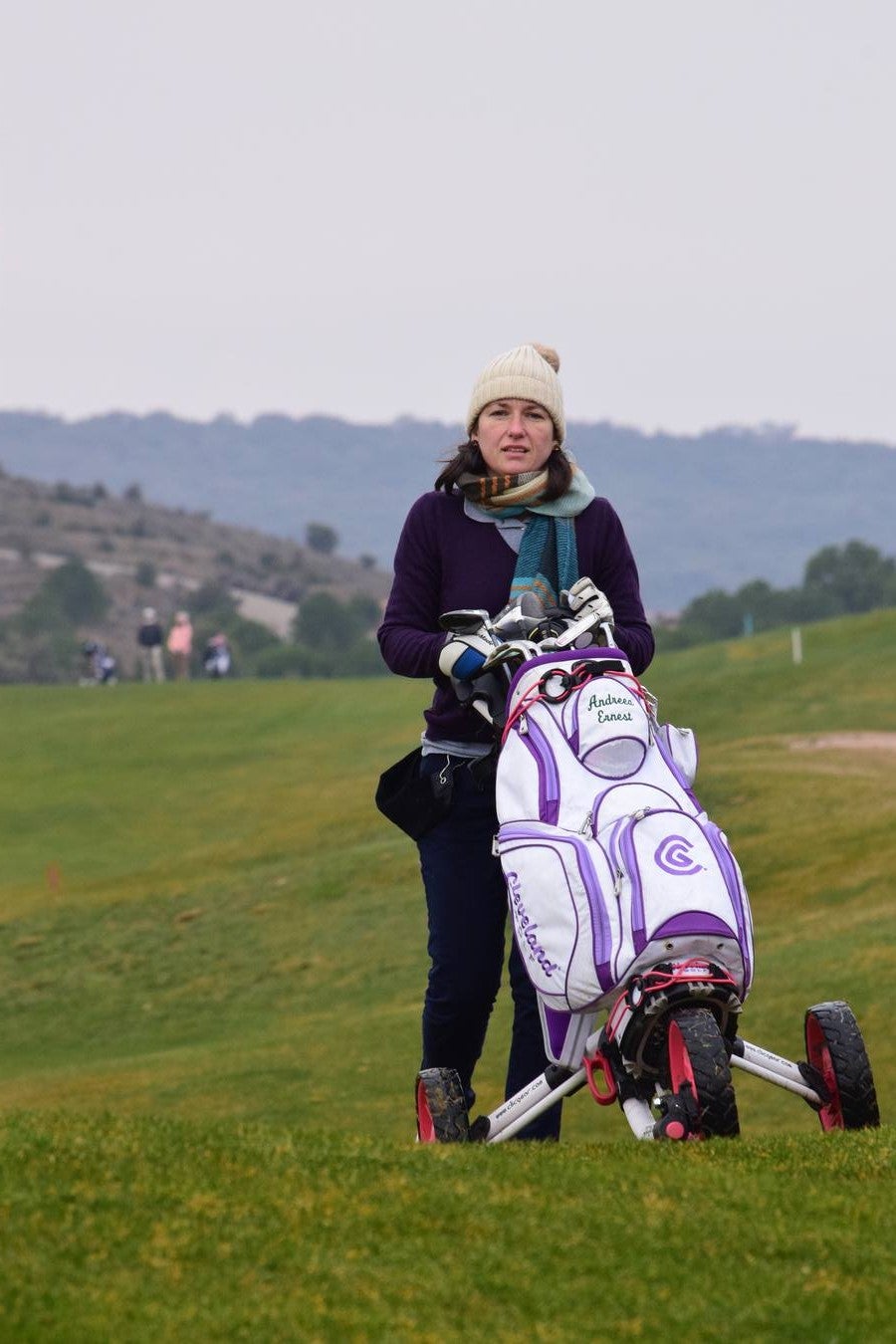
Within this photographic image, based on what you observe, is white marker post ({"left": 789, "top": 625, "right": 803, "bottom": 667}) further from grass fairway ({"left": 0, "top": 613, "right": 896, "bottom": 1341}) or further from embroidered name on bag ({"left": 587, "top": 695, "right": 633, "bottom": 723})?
embroidered name on bag ({"left": 587, "top": 695, "right": 633, "bottom": 723})

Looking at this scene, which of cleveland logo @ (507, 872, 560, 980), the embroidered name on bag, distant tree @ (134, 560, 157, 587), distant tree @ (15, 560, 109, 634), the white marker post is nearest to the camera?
cleveland logo @ (507, 872, 560, 980)

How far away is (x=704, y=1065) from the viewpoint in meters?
6.21

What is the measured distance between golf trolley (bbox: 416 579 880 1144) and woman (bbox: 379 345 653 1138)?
A: 18 centimetres

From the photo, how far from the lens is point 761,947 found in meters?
19.3

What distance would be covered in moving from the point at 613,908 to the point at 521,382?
6.06 feet

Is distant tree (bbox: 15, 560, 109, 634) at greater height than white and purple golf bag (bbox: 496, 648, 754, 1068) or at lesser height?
greater

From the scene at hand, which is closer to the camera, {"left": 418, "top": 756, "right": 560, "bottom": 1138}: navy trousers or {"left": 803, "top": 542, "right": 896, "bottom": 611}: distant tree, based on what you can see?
{"left": 418, "top": 756, "right": 560, "bottom": 1138}: navy trousers

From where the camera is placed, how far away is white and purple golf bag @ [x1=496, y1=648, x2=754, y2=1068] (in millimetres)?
6328

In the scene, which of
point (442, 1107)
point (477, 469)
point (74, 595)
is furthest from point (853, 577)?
point (442, 1107)

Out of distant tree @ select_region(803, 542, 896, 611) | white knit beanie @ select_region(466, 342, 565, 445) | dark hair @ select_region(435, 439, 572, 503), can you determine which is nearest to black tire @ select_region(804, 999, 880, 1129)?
dark hair @ select_region(435, 439, 572, 503)

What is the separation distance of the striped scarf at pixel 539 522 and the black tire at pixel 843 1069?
61.5 inches

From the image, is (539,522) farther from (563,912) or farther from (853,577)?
(853,577)

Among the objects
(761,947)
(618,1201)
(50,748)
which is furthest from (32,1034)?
(50,748)

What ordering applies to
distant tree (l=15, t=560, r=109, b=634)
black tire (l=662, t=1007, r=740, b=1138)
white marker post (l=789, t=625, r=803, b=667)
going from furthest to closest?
distant tree (l=15, t=560, r=109, b=634) < white marker post (l=789, t=625, r=803, b=667) < black tire (l=662, t=1007, r=740, b=1138)
